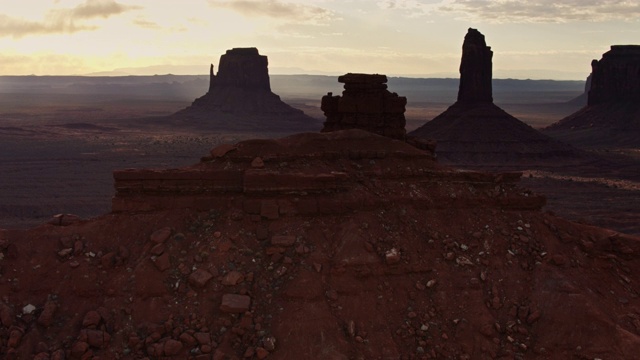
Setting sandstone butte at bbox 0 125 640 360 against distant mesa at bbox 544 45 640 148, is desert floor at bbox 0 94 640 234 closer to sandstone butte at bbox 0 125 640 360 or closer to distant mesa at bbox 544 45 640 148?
distant mesa at bbox 544 45 640 148

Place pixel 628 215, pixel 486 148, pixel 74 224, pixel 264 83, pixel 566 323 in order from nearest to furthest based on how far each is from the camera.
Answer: pixel 566 323 → pixel 74 224 → pixel 628 215 → pixel 486 148 → pixel 264 83

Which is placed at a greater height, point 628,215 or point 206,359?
point 206,359

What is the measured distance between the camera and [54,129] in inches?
3767

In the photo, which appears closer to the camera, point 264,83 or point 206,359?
point 206,359

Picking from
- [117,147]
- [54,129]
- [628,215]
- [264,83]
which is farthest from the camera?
[264,83]

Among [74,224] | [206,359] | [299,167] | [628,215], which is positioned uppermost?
[299,167]

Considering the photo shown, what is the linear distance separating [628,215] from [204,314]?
1503 inches

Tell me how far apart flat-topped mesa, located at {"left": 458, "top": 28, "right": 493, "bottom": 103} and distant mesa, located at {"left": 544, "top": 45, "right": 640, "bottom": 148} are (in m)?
17.4

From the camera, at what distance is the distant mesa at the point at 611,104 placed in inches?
3361

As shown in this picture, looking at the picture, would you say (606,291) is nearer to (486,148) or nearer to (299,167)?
(299,167)

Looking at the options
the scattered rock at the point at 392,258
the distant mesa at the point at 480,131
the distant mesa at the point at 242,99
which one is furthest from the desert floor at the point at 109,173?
the scattered rock at the point at 392,258

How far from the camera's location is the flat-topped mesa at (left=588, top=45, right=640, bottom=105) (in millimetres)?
89000

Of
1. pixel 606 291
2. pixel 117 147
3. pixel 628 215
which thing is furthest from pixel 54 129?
pixel 606 291

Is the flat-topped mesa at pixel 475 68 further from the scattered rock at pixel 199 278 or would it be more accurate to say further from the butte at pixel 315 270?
the scattered rock at pixel 199 278
